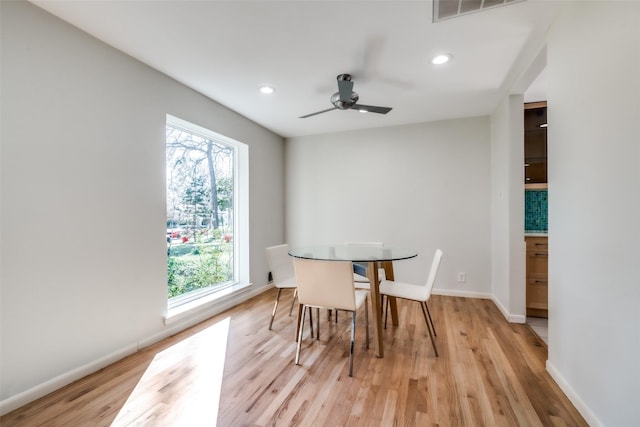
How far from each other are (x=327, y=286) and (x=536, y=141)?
339cm

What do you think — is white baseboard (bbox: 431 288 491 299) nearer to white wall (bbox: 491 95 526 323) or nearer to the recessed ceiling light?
white wall (bbox: 491 95 526 323)

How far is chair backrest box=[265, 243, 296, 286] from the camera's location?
113 inches

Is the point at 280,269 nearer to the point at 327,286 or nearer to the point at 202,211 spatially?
the point at 327,286

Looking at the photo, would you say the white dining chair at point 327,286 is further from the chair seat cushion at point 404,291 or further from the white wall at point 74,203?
the white wall at point 74,203

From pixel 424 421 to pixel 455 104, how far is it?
10.8 ft

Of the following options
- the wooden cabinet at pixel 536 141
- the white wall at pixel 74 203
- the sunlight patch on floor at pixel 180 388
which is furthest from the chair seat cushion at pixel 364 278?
the wooden cabinet at pixel 536 141

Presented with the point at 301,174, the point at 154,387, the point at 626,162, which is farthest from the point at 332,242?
the point at 626,162

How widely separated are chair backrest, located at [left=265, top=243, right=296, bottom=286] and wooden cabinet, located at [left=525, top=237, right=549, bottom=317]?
2.62 meters

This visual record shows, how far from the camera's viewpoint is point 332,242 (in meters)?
4.60

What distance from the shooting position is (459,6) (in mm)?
1765

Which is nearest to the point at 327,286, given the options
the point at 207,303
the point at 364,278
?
the point at 364,278

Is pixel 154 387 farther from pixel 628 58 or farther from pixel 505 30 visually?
pixel 505 30

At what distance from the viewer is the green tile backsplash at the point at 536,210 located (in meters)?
3.52

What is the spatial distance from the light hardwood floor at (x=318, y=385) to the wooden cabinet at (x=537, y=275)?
0.54 meters
